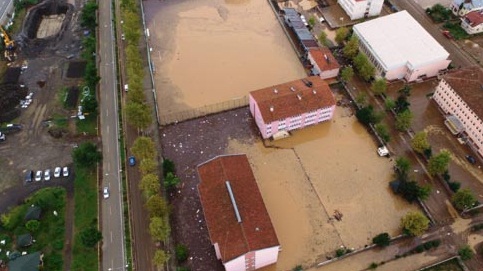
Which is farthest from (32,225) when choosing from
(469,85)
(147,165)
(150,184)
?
(469,85)

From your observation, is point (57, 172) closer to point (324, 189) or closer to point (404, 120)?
point (324, 189)

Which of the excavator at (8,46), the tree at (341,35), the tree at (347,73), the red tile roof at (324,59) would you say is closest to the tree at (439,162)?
the tree at (347,73)

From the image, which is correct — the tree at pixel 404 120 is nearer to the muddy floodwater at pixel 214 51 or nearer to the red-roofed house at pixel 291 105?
the red-roofed house at pixel 291 105

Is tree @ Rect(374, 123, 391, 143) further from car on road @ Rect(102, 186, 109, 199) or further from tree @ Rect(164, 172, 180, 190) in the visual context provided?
car on road @ Rect(102, 186, 109, 199)

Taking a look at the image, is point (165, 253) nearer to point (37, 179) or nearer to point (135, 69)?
point (37, 179)

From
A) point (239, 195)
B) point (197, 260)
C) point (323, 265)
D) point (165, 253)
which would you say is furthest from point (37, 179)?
point (323, 265)
